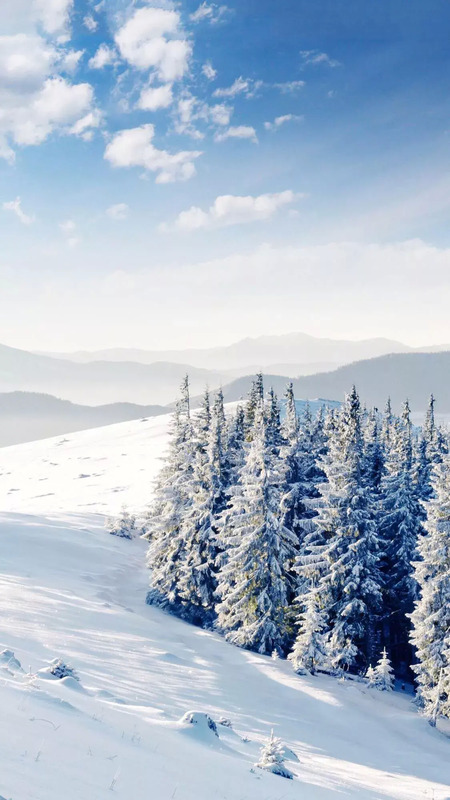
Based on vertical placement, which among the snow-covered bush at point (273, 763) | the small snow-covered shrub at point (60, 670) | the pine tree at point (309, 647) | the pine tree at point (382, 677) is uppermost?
the small snow-covered shrub at point (60, 670)

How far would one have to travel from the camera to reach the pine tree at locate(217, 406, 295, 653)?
2630cm

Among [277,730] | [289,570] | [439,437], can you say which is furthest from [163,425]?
[277,730]

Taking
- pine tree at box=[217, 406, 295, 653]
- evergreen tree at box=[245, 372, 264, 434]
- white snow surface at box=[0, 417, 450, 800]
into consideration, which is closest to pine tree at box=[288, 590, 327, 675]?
white snow surface at box=[0, 417, 450, 800]

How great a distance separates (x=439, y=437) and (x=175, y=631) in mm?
28651

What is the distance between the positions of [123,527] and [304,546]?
2832 cm

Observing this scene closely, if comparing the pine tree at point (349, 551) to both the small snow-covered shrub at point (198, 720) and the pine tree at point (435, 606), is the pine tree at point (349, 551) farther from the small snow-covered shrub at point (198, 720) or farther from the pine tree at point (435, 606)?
the small snow-covered shrub at point (198, 720)

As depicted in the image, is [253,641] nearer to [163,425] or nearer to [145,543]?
[145,543]

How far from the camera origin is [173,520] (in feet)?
112

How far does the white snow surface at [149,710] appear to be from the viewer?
6496mm

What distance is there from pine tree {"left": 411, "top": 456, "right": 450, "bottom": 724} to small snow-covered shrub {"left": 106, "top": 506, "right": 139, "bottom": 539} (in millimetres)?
33033

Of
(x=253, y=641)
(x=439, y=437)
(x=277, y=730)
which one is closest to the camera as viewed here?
(x=277, y=730)

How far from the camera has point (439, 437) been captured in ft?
146

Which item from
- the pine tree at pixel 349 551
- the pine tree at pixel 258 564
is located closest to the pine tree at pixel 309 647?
the pine tree at pixel 258 564

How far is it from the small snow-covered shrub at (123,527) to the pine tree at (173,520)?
15638 millimetres
